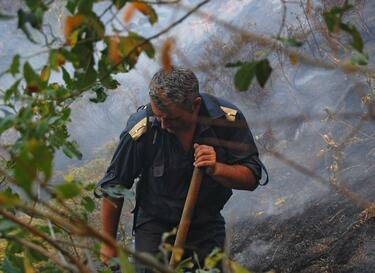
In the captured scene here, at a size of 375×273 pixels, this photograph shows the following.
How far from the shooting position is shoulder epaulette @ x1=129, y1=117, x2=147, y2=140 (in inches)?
129

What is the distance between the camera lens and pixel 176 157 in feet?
10.9

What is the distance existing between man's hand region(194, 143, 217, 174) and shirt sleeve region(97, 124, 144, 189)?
0.37 meters

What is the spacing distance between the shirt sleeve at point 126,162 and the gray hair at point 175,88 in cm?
26

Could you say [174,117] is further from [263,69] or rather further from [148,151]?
[263,69]

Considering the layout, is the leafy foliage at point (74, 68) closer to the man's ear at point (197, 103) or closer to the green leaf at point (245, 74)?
the green leaf at point (245, 74)

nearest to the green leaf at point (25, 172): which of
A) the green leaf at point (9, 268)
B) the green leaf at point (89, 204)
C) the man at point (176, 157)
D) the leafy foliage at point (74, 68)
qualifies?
the leafy foliage at point (74, 68)

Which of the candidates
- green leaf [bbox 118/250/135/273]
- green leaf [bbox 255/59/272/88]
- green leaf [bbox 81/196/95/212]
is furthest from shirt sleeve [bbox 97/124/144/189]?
green leaf [bbox 118/250/135/273]

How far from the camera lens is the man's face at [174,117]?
3186mm

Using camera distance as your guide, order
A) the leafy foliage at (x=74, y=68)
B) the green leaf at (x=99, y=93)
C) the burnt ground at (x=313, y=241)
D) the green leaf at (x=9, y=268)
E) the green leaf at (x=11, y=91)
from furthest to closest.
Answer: the burnt ground at (x=313, y=241) → the green leaf at (x=99, y=93) → the green leaf at (x=9, y=268) → the green leaf at (x=11, y=91) → the leafy foliage at (x=74, y=68)

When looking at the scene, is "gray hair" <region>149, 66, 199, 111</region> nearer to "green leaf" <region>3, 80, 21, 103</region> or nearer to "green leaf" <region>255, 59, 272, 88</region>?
"green leaf" <region>3, 80, 21, 103</region>

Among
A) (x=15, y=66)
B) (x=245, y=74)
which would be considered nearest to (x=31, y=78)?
(x=15, y=66)

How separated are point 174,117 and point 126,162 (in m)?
0.37

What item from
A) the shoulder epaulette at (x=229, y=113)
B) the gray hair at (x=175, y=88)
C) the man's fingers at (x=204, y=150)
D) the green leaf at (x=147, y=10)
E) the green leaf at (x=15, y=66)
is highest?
the green leaf at (x=147, y=10)

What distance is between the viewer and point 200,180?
309cm
